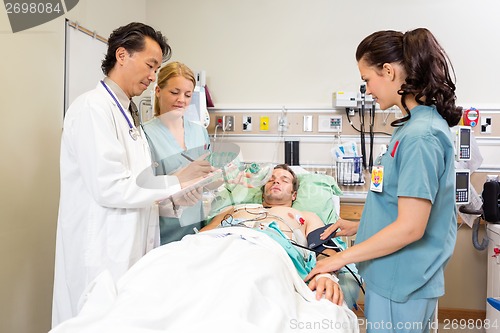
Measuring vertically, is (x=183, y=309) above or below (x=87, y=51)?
below

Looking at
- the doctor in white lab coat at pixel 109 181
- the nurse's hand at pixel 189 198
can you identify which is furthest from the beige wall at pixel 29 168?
the nurse's hand at pixel 189 198

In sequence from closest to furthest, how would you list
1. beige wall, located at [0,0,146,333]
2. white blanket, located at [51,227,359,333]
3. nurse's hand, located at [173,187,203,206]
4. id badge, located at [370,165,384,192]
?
white blanket, located at [51,227,359,333]
id badge, located at [370,165,384,192]
nurse's hand, located at [173,187,203,206]
beige wall, located at [0,0,146,333]

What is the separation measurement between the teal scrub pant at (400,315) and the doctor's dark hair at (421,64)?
557mm

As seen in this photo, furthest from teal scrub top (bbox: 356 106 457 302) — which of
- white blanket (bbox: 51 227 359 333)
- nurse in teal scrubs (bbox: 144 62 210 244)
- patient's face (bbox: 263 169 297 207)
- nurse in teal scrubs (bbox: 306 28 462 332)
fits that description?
patient's face (bbox: 263 169 297 207)

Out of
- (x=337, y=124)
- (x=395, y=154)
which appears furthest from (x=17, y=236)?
(x=337, y=124)

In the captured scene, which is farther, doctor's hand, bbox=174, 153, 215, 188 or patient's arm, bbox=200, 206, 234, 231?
patient's arm, bbox=200, 206, 234, 231

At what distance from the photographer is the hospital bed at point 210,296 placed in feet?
3.36

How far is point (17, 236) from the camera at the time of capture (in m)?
2.02

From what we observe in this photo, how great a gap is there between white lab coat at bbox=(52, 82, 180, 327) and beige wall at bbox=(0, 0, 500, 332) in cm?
58

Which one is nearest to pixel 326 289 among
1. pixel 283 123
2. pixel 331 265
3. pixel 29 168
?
pixel 331 265

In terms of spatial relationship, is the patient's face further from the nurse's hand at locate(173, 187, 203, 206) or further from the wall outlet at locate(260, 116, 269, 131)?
the wall outlet at locate(260, 116, 269, 131)

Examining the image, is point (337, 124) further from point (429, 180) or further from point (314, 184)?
point (429, 180)

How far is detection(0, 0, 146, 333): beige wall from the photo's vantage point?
1.93 meters

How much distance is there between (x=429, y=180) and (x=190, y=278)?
2.49ft
